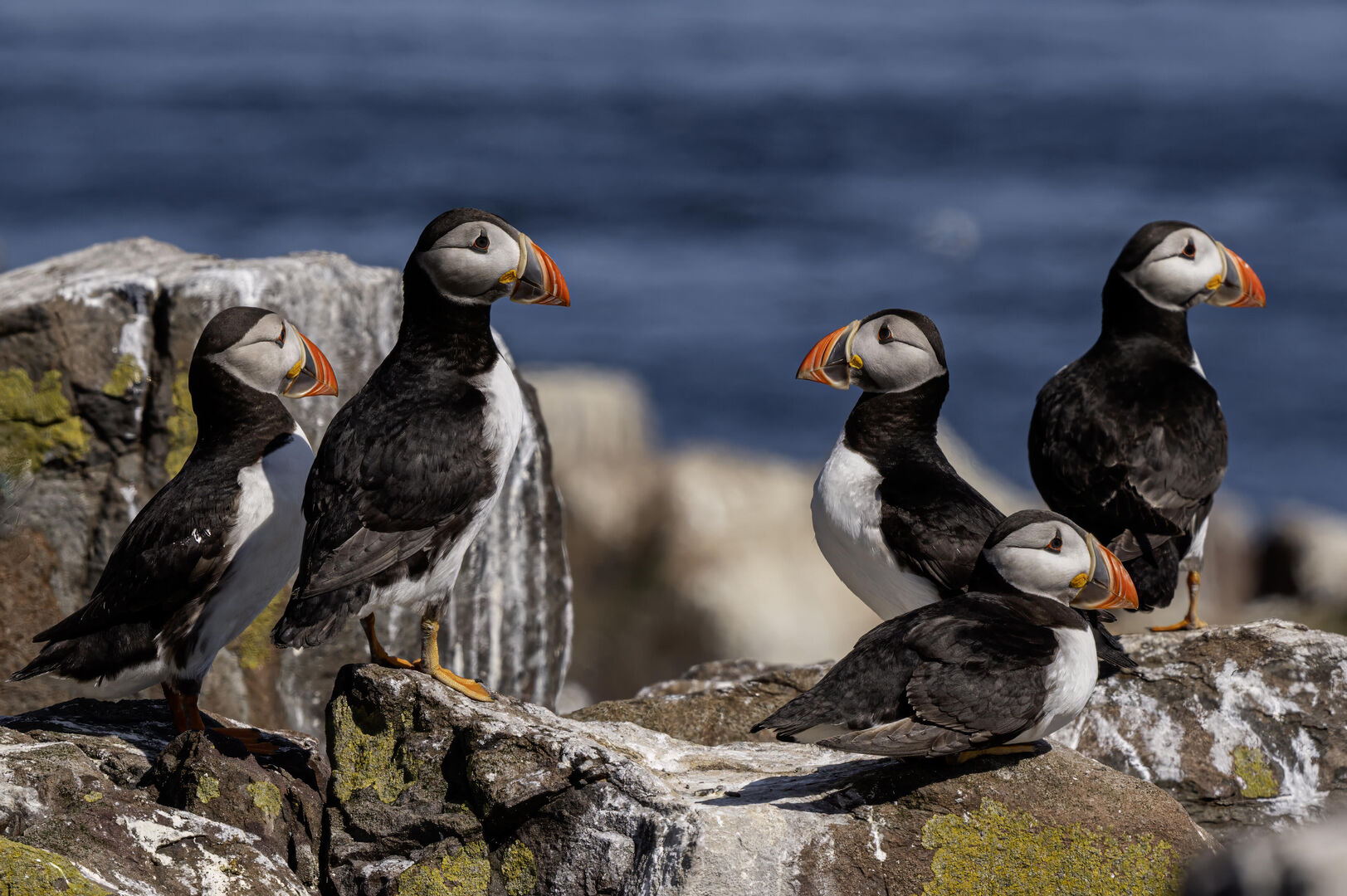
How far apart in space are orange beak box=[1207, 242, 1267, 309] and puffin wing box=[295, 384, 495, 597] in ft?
12.0

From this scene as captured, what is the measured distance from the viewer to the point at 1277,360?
26.1 metres

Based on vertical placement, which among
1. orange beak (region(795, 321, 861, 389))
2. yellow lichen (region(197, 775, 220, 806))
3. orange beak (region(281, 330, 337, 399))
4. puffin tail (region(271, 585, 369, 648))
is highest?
orange beak (region(795, 321, 861, 389))

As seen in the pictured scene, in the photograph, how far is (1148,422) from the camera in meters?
6.69

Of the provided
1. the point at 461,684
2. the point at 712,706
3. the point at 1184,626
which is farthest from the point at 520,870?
the point at 1184,626

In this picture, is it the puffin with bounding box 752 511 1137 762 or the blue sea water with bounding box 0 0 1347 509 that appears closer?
the puffin with bounding box 752 511 1137 762

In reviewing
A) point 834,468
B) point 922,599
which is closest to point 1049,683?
point 922,599

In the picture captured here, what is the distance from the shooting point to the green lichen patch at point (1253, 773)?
5.86m

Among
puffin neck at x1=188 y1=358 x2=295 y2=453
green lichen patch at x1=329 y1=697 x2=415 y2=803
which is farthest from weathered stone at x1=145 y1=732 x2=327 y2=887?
puffin neck at x1=188 y1=358 x2=295 y2=453

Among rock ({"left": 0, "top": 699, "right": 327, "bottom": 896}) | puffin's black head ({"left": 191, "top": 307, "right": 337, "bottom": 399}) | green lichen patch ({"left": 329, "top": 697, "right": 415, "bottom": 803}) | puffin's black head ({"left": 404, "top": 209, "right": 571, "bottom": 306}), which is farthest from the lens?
puffin's black head ({"left": 191, "top": 307, "right": 337, "bottom": 399})

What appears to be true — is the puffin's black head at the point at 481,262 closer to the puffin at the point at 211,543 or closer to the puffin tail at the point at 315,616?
the puffin at the point at 211,543

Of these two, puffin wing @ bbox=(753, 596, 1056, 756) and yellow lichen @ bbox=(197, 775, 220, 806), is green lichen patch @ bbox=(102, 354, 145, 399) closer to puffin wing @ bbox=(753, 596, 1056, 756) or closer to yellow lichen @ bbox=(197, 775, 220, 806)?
yellow lichen @ bbox=(197, 775, 220, 806)

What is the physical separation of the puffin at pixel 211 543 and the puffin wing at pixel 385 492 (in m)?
0.27

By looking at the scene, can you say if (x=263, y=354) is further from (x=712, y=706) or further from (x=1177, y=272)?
(x=1177, y=272)

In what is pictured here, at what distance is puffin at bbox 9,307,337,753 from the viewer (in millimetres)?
5242
